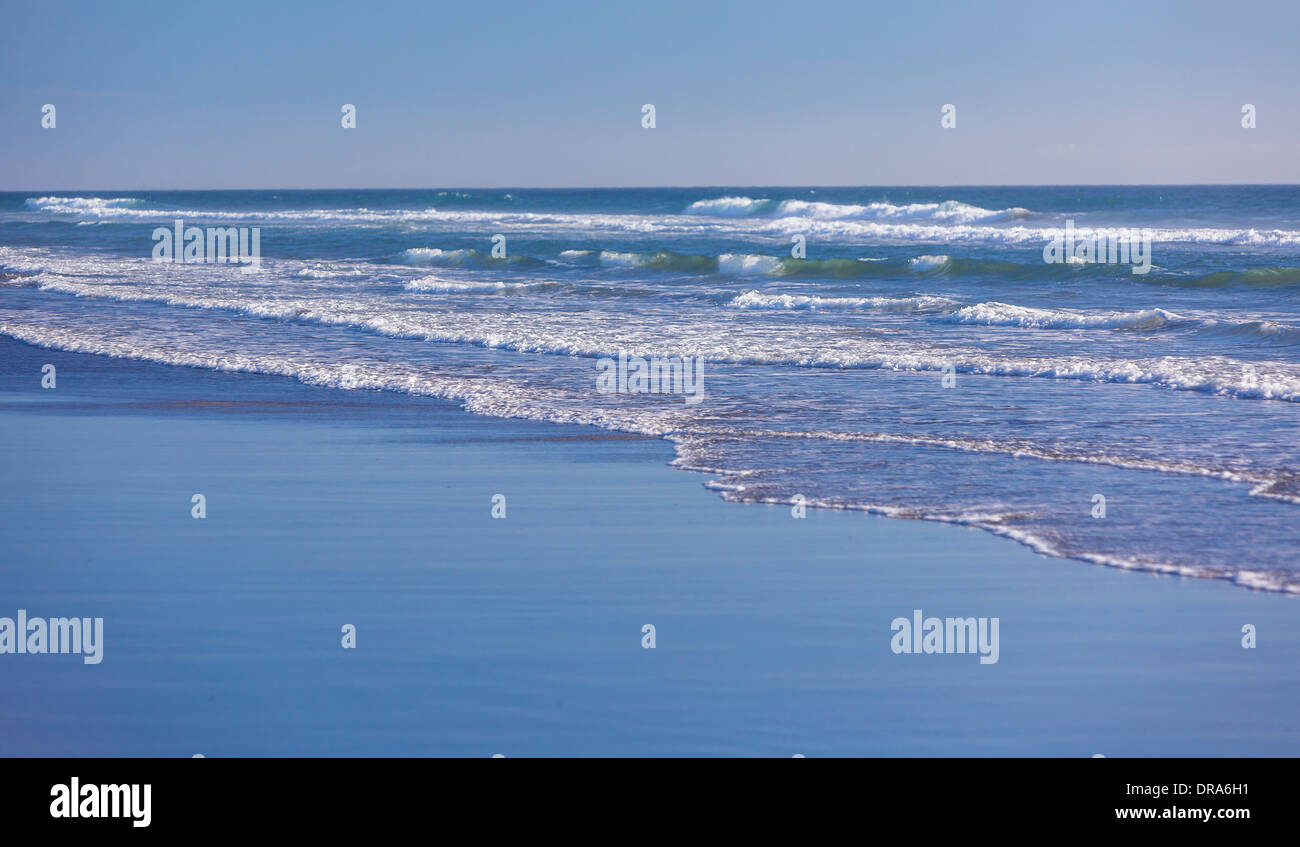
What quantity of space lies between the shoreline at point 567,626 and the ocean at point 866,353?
0.78m

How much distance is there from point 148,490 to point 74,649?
2792 mm

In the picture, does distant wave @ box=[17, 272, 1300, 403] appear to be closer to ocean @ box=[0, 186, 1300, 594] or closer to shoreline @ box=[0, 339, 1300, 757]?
ocean @ box=[0, 186, 1300, 594]

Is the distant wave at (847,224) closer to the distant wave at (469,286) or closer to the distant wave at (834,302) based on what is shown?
the distant wave at (834,302)

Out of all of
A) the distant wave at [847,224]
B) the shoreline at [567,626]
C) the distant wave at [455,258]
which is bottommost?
the shoreline at [567,626]

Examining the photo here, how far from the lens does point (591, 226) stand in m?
49.0

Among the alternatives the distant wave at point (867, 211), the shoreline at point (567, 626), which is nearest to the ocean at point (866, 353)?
the shoreline at point (567, 626)

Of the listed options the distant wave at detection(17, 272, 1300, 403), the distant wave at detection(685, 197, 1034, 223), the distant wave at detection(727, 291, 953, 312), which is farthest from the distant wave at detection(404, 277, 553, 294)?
the distant wave at detection(685, 197, 1034, 223)

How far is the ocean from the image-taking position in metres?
7.22

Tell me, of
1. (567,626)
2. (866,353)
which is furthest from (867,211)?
Result: (567,626)

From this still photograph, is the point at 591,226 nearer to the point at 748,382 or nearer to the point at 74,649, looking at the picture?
the point at 748,382

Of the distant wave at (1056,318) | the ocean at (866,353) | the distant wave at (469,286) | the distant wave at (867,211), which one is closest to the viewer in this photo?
the ocean at (866,353)

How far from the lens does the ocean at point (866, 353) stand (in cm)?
722
